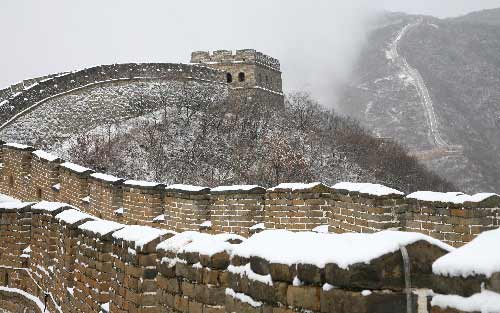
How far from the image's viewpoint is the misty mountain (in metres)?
61.9

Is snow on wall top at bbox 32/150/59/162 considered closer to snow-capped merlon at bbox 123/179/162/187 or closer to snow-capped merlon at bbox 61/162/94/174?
snow-capped merlon at bbox 61/162/94/174

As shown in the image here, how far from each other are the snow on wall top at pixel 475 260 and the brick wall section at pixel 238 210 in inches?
314

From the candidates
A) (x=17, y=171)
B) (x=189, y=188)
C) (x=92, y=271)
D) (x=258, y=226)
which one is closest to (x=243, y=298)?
(x=92, y=271)

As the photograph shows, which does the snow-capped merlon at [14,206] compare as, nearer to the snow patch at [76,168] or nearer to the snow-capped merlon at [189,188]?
the snow-capped merlon at [189,188]

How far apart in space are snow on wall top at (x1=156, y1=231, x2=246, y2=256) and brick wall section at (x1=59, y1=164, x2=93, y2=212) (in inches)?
399

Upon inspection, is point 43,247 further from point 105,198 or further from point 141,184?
point 105,198

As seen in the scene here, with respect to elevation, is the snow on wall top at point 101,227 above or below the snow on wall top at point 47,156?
below

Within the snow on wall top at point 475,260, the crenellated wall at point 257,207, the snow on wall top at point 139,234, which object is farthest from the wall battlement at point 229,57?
the snow on wall top at point 475,260

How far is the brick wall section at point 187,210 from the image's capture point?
10.7 metres

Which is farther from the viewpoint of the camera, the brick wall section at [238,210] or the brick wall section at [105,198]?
the brick wall section at [105,198]

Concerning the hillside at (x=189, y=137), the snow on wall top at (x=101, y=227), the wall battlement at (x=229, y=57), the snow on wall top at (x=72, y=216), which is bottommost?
the snow on wall top at (x=101, y=227)

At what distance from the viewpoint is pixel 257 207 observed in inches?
403

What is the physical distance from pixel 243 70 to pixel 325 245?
128ft

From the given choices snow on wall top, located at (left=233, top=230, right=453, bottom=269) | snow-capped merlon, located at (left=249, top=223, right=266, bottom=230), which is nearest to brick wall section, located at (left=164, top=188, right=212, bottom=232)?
snow-capped merlon, located at (left=249, top=223, right=266, bottom=230)
